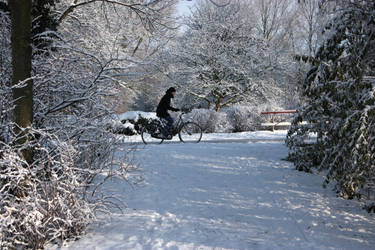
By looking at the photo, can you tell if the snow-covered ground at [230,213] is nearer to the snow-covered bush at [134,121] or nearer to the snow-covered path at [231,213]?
the snow-covered path at [231,213]

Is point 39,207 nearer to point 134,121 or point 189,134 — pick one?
point 189,134

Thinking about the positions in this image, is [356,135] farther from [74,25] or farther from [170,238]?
[74,25]

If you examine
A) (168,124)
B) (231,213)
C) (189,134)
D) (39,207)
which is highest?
(168,124)

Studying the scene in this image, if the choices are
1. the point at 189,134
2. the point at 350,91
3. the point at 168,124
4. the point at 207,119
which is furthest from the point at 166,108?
the point at 350,91

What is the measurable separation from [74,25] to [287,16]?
2605cm

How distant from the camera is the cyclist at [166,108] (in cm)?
996

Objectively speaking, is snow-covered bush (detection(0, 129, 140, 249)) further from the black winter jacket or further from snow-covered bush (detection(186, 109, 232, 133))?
snow-covered bush (detection(186, 109, 232, 133))

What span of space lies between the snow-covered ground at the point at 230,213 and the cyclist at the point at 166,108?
2965mm

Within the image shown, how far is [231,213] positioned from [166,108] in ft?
19.4

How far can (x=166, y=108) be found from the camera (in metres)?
10.2

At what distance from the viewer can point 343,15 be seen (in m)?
4.45

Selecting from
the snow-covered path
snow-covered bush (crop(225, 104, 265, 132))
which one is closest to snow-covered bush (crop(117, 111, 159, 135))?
snow-covered bush (crop(225, 104, 265, 132))

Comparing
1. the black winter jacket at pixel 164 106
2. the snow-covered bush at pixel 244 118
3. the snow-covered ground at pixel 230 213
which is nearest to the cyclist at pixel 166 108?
the black winter jacket at pixel 164 106

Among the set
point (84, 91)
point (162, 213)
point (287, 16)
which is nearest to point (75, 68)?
point (84, 91)
